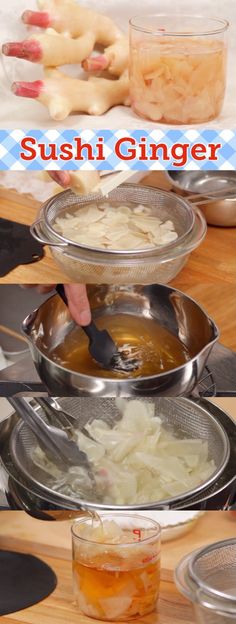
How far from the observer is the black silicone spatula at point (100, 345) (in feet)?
5.95

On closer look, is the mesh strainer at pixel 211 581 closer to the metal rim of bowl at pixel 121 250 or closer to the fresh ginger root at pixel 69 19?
the metal rim of bowl at pixel 121 250

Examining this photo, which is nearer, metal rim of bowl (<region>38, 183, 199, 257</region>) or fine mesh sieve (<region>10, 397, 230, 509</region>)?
metal rim of bowl (<region>38, 183, 199, 257</region>)

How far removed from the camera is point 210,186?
5.75 feet

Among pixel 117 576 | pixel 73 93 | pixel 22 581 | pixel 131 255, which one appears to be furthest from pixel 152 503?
pixel 73 93

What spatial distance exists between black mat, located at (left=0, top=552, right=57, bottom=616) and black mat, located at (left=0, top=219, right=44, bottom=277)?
498 millimetres

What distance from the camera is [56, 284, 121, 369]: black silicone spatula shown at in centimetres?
181

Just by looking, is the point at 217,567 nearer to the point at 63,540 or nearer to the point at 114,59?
the point at 63,540

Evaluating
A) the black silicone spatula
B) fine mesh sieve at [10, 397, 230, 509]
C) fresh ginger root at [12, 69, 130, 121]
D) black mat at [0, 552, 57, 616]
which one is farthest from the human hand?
black mat at [0, 552, 57, 616]

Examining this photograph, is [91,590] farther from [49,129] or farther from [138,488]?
[49,129]

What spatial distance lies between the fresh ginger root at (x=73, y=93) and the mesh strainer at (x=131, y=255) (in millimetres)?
148

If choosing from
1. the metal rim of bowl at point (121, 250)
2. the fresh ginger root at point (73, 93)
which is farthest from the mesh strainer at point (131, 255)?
the fresh ginger root at point (73, 93)

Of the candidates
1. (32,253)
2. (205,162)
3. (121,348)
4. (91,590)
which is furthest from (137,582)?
(205,162)

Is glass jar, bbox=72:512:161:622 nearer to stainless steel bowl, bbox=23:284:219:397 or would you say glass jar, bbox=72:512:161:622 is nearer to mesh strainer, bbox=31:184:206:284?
stainless steel bowl, bbox=23:284:219:397

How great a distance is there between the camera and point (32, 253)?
5.94 feet
